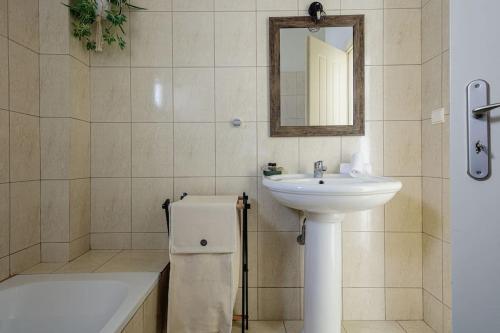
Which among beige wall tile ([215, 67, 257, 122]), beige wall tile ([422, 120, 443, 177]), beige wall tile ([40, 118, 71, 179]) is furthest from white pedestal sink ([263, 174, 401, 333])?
beige wall tile ([40, 118, 71, 179])

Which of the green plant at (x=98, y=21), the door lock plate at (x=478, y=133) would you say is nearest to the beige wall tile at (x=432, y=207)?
the door lock plate at (x=478, y=133)

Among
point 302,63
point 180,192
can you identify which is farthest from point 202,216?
point 302,63

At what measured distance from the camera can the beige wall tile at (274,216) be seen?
1749 mm

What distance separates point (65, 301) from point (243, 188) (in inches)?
41.4

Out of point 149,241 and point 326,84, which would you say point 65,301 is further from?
point 326,84

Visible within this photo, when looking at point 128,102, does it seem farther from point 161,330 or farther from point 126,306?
point 161,330

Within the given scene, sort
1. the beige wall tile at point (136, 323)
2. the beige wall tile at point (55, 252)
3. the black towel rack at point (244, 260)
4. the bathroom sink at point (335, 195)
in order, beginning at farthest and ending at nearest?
the beige wall tile at point (55, 252) → the black towel rack at point (244, 260) → the bathroom sink at point (335, 195) → the beige wall tile at point (136, 323)

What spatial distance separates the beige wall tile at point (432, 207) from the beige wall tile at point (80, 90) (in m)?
2.09

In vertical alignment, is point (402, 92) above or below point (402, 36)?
below

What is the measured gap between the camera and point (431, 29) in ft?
5.35

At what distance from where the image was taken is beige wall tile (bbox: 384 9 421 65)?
1.73 meters

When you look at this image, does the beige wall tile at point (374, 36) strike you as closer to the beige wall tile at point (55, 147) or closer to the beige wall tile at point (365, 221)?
the beige wall tile at point (365, 221)

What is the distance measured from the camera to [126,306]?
43.1 inches

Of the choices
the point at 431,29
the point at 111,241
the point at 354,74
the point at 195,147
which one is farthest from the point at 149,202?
the point at 431,29
